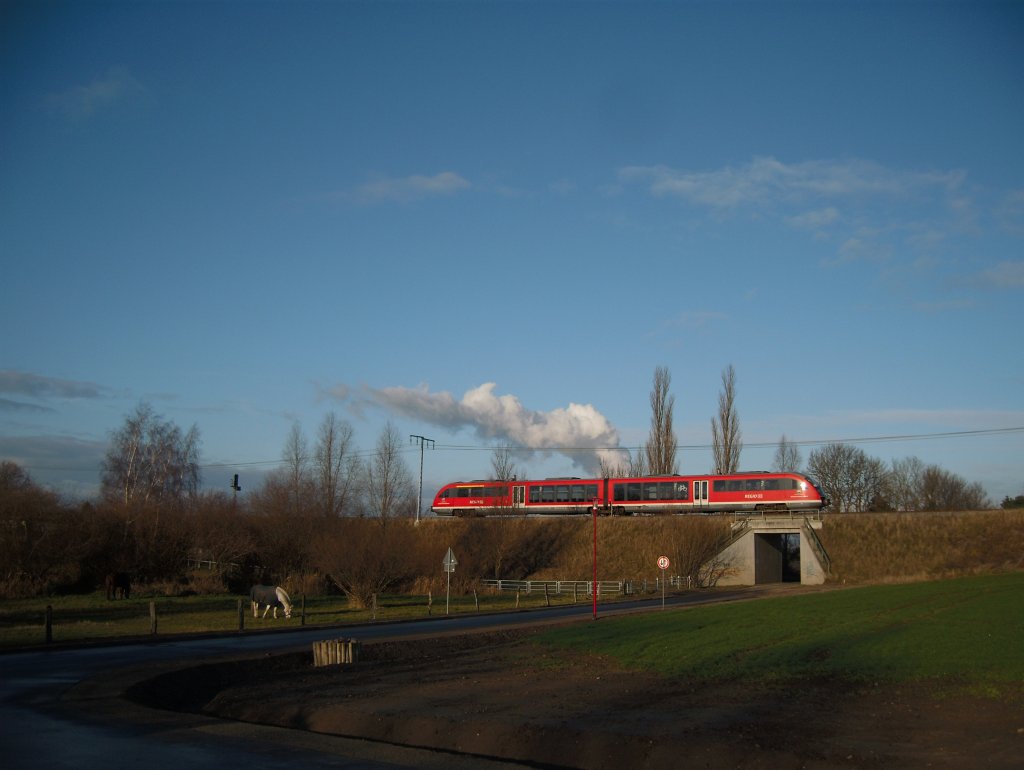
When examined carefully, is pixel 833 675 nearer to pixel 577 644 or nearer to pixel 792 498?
pixel 577 644

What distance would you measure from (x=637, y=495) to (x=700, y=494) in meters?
4.95

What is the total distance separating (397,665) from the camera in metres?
18.8

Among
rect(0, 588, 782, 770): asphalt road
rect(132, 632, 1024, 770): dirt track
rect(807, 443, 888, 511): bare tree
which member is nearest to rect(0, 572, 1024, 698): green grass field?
rect(132, 632, 1024, 770): dirt track

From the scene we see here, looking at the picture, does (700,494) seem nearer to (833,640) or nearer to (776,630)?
(776,630)

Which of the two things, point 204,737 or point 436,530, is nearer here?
point 204,737

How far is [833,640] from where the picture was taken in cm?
2061

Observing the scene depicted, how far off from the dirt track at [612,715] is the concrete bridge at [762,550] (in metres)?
41.7

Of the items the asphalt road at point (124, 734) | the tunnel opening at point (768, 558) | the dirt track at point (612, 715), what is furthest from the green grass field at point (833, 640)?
A: the tunnel opening at point (768, 558)

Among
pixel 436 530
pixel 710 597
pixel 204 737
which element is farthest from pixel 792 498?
pixel 204 737

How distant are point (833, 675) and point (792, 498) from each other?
42087 millimetres

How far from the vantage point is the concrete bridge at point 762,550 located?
184 feet

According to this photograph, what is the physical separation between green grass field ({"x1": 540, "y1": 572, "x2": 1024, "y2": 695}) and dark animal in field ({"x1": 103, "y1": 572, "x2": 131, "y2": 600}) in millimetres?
25222

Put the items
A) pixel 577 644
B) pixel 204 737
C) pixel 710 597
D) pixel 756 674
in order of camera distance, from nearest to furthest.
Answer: pixel 204 737 → pixel 756 674 → pixel 577 644 → pixel 710 597

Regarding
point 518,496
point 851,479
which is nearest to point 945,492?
point 851,479
